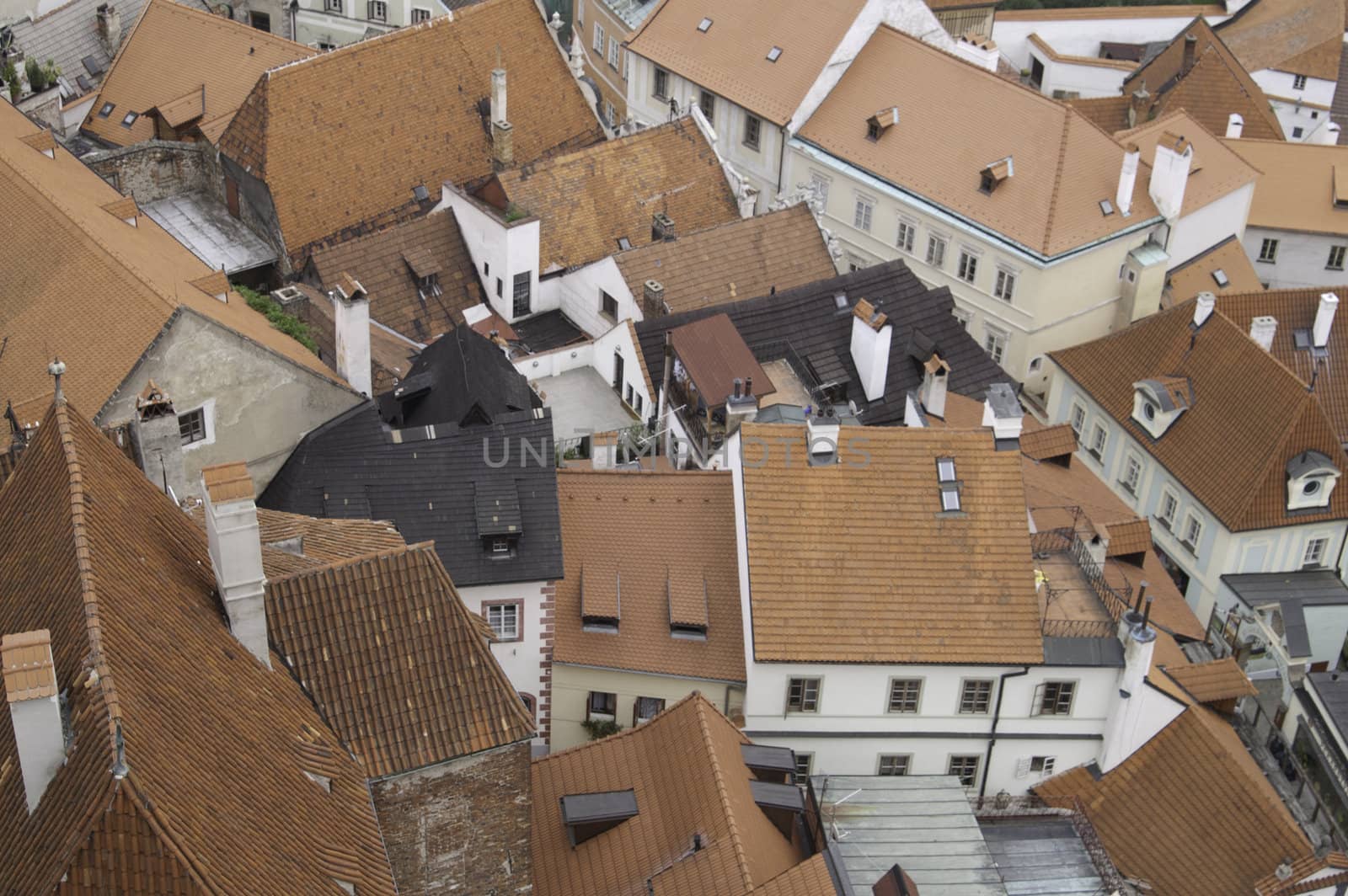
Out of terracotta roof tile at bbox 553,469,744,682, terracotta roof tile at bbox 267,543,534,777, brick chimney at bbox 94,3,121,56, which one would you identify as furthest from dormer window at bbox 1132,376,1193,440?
brick chimney at bbox 94,3,121,56

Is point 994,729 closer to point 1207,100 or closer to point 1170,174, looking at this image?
point 1170,174

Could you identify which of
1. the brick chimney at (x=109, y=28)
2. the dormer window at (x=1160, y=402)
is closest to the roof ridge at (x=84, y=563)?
the dormer window at (x=1160, y=402)

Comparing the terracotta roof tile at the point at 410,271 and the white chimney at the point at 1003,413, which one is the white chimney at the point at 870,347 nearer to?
the white chimney at the point at 1003,413

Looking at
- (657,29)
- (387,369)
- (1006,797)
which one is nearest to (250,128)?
(387,369)

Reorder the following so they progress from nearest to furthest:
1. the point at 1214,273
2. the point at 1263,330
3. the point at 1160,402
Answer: the point at 1160,402 → the point at 1263,330 → the point at 1214,273

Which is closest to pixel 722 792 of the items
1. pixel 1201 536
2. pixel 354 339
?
pixel 354 339

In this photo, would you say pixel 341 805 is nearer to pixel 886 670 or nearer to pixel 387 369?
pixel 886 670
